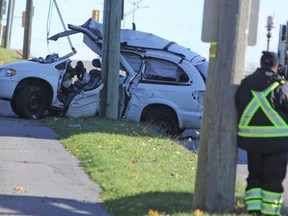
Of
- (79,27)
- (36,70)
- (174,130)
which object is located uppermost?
(79,27)

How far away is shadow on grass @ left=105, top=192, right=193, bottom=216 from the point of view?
7.31 m

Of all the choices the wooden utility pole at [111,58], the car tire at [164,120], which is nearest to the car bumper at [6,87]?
the wooden utility pole at [111,58]

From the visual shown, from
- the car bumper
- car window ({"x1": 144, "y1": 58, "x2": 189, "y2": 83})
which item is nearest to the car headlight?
the car bumper

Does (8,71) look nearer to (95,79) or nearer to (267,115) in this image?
(95,79)

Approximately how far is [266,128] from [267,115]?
130 mm

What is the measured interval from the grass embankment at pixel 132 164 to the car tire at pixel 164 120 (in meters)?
0.72

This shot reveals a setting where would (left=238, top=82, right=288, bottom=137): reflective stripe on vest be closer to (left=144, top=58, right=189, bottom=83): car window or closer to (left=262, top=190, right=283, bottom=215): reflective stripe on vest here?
(left=262, top=190, right=283, bottom=215): reflective stripe on vest

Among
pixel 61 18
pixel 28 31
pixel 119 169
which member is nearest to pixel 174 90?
pixel 61 18

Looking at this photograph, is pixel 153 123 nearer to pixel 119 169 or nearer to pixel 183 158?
pixel 183 158

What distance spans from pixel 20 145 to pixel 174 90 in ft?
15.9

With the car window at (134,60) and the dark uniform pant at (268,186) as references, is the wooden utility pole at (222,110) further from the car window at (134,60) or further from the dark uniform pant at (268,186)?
the car window at (134,60)

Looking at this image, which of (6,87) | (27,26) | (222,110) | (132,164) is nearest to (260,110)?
(222,110)

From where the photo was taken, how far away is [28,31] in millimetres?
36594

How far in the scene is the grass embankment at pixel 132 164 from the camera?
7734 mm
